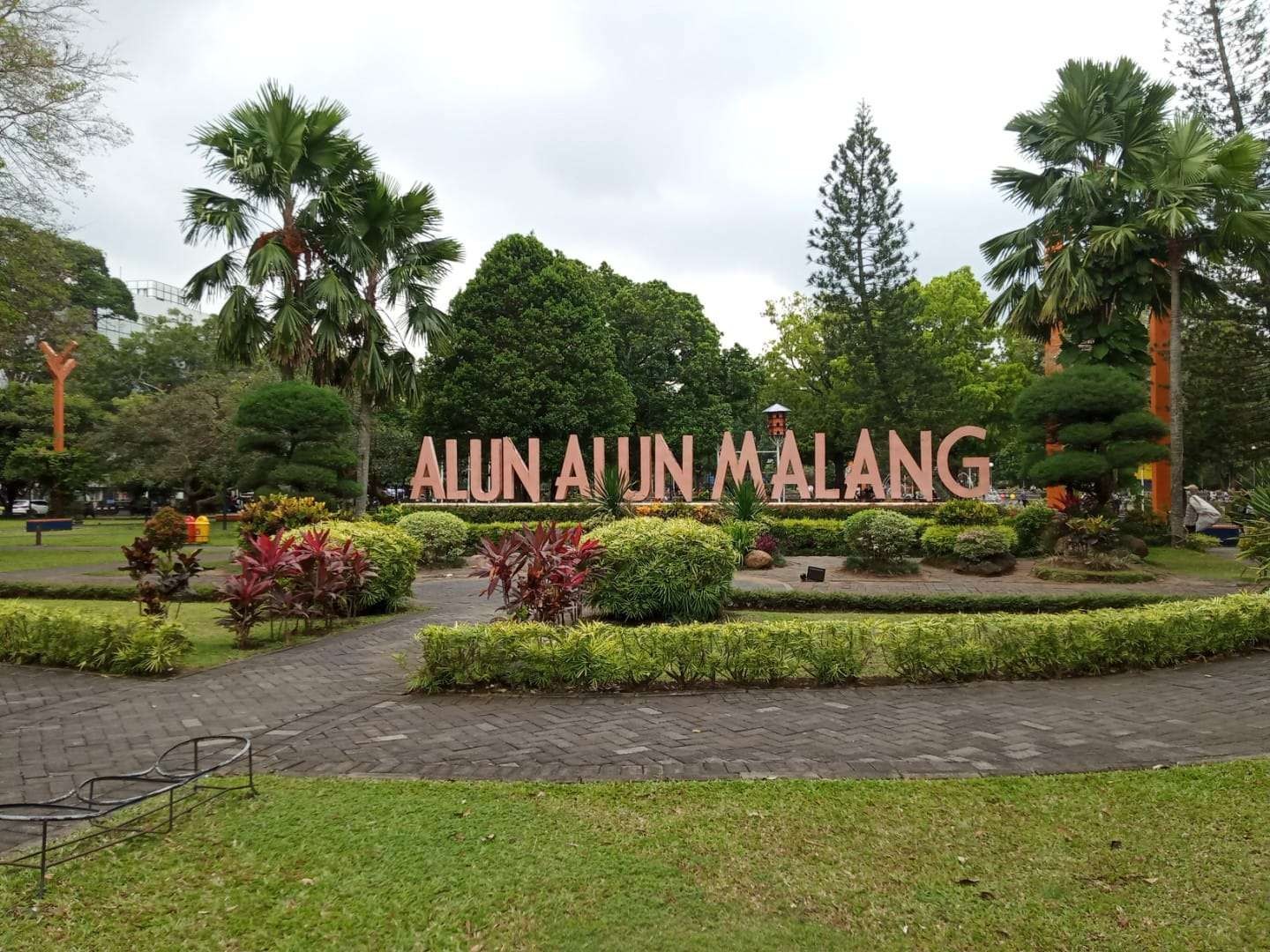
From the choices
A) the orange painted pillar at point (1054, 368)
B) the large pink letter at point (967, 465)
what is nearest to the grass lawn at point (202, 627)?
the large pink letter at point (967, 465)

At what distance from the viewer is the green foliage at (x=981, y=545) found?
13.7 metres

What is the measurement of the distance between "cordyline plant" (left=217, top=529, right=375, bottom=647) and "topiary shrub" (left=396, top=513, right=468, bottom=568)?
5630 millimetres

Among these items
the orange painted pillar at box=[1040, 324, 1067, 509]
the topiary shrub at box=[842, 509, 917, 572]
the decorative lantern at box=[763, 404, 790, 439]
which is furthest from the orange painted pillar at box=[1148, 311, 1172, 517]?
the topiary shrub at box=[842, 509, 917, 572]

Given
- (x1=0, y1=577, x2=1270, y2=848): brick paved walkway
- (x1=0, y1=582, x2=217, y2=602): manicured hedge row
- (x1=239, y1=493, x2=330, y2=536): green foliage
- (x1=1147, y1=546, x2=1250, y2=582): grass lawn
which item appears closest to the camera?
(x1=0, y1=577, x2=1270, y2=848): brick paved walkway

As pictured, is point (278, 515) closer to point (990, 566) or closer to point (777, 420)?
point (990, 566)

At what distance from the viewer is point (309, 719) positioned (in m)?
5.07

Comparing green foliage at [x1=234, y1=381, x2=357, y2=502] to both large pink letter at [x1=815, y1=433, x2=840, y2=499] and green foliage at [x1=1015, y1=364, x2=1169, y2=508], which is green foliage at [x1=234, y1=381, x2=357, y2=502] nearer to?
large pink letter at [x1=815, y1=433, x2=840, y2=499]

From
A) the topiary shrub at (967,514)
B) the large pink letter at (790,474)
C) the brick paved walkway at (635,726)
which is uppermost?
the large pink letter at (790,474)

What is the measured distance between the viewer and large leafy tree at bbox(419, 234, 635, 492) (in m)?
27.1

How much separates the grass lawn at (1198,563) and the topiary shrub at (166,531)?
1529cm

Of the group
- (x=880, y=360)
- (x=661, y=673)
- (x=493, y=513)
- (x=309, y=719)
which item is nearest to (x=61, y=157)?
(x=493, y=513)

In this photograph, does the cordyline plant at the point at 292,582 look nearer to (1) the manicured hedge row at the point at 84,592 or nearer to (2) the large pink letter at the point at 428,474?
(1) the manicured hedge row at the point at 84,592

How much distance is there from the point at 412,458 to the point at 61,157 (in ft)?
62.6

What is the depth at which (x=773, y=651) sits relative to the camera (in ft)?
19.2
